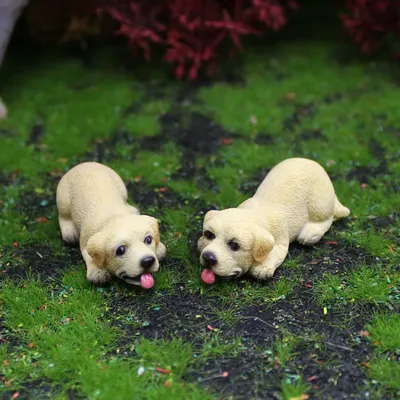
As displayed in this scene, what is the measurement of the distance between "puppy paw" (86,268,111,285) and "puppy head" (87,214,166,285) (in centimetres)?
5

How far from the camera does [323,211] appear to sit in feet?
13.7

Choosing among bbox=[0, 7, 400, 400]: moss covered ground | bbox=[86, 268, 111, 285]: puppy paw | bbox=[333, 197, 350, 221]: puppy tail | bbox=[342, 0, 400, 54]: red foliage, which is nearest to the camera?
bbox=[0, 7, 400, 400]: moss covered ground

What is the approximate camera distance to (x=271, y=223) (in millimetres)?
3934

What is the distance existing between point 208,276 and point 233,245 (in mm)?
275

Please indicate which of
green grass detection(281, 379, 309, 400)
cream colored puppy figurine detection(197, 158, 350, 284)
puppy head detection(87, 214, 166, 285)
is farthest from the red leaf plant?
green grass detection(281, 379, 309, 400)

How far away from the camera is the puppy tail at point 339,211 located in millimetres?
4430

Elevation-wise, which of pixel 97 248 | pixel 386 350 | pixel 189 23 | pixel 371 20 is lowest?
pixel 97 248

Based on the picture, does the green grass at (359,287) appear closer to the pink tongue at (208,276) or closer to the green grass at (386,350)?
the green grass at (386,350)

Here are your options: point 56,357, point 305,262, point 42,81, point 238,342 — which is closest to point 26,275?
point 56,357

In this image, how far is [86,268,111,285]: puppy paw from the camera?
12.5 ft

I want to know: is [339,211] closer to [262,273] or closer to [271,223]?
[271,223]

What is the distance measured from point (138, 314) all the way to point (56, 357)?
589 mm

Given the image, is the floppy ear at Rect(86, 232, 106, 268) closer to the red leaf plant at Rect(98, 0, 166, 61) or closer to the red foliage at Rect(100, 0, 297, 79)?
the red foliage at Rect(100, 0, 297, 79)

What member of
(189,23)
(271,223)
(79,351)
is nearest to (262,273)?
(271,223)
